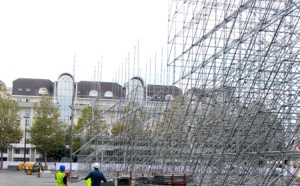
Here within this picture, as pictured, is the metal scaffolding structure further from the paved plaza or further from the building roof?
the building roof

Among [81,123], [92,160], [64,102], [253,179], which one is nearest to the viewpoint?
[253,179]

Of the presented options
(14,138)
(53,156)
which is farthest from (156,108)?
(53,156)

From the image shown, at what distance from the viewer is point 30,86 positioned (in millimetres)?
91938

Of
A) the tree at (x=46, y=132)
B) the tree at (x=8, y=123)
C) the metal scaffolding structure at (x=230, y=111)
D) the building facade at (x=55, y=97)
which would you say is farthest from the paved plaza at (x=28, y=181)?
the building facade at (x=55, y=97)

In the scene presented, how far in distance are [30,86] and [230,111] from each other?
74.1m

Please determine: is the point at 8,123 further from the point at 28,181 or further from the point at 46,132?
the point at 28,181

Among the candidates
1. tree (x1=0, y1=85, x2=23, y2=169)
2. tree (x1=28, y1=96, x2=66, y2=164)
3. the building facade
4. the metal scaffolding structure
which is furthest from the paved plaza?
the building facade

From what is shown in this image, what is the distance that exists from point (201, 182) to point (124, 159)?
13.3 meters

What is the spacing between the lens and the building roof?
9038 centimetres

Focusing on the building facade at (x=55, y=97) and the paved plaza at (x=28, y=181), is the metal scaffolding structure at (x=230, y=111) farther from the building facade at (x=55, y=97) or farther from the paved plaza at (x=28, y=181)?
the building facade at (x=55, y=97)

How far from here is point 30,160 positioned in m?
80.8

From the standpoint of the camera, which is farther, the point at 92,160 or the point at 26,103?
the point at 26,103

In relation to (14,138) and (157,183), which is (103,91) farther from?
(157,183)

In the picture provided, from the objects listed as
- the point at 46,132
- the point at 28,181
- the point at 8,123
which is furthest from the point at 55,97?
the point at 28,181
